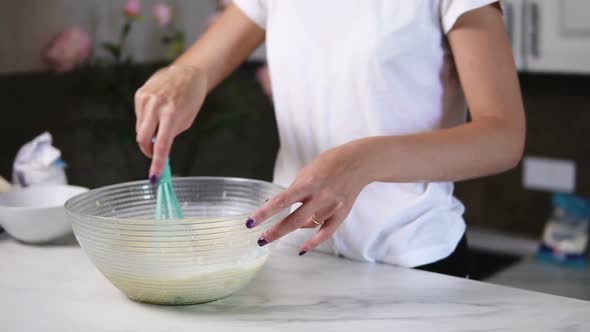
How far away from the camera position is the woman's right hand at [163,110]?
1068 millimetres

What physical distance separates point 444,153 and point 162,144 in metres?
0.38

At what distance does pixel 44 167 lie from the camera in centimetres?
142

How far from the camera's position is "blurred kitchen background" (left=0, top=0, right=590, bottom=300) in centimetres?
206

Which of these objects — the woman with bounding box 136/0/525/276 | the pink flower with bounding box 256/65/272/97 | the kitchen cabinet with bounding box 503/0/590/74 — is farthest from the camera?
the pink flower with bounding box 256/65/272/97

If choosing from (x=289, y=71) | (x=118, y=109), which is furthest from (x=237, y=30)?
(x=118, y=109)

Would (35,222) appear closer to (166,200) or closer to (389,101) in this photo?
(166,200)

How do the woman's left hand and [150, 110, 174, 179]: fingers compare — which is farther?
[150, 110, 174, 179]: fingers

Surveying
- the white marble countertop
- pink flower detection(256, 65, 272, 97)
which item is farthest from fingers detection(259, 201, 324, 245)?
pink flower detection(256, 65, 272, 97)

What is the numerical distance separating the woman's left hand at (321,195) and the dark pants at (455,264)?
35cm

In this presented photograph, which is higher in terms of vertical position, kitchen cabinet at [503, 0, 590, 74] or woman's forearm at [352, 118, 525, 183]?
woman's forearm at [352, 118, 525, 183]

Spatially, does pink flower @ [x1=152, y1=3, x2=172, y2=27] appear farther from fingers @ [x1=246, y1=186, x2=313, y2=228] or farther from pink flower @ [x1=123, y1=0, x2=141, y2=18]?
fingers @ [x1=246, y1=186, x2=313, y2=228]

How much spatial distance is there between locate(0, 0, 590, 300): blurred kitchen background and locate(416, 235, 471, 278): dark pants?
1038mm

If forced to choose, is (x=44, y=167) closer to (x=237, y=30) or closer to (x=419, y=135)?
(x=237, y=30)

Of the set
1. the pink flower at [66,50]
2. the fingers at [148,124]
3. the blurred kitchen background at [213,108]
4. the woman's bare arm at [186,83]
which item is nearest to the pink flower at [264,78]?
the blurred kitchen background at [213,108]
